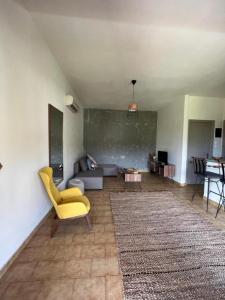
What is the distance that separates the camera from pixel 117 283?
5.46 feet

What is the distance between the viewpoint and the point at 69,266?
188 centimetres

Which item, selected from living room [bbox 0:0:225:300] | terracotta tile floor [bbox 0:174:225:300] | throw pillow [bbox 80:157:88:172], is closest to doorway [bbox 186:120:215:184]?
living room [bbox 0:0:225:300]

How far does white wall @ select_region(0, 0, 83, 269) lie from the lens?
175cm

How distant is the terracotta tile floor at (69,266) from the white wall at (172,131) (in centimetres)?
290

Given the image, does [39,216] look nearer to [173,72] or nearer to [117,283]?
[117,283]

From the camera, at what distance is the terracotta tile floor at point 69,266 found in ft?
5.11

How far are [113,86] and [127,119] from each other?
292cm

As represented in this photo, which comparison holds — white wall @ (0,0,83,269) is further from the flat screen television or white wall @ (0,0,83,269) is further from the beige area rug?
the flat screen television

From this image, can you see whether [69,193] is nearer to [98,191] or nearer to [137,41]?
[98,191]

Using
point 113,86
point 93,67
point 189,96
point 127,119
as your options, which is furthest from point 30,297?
point 127,119

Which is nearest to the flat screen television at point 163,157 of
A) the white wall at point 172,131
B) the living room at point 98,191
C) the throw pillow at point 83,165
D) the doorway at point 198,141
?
the white wall at point 172,131

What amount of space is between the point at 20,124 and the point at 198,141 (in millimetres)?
5208

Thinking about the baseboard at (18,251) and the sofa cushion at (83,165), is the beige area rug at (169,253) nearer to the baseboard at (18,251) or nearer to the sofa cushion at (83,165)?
the baseboard at (18,251)

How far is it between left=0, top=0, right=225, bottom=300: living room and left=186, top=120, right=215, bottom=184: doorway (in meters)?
1.22
